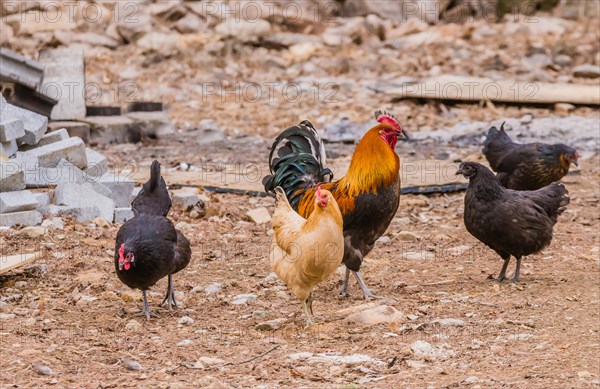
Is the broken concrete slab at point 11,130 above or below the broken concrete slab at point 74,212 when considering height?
above

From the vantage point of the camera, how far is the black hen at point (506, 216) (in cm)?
824

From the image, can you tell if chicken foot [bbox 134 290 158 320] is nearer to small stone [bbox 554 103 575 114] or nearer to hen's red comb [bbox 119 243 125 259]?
hen's red comb [bbox 119 243 125 259]

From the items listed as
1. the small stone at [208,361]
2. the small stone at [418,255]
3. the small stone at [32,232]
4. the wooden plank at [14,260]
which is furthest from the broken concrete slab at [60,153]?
the small stone at [208,361]

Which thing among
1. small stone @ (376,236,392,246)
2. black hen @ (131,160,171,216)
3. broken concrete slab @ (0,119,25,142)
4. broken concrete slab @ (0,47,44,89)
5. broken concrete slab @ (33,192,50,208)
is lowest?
small stone @ (376,236,392,246)

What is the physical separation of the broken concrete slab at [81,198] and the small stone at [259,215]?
1.55 metres

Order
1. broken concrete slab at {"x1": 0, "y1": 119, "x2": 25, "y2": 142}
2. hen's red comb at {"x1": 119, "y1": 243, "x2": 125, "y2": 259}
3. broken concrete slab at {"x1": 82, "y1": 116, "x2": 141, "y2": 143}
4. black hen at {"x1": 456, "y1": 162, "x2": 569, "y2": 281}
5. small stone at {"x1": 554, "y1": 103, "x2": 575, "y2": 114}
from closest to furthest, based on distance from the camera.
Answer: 1. hen's red comb at {"x1": 119, "y1": 243, "x2": 125, "y2": 259}
2. black hen at {"x1": 456, "y1": 162, "x2": 569, "y2": 281}
3. broken concrete slab at {"x1": 0, "y1": 119, "x2": 25, "y2": 142}
4. broken concrete slab at {"x1": 82, "y1": 116, "x2": 141, "y2": 143}
5. small stone at {"x1": 554, "y1": 103, "x2": 575, "y2": 114}

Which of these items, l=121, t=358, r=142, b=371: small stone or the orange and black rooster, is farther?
the orange and black rooster

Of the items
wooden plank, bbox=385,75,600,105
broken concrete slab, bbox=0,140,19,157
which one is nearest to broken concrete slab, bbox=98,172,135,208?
broken concrete slab, bbox=0,140,19,157

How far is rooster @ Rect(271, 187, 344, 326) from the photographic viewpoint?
22.3 ft

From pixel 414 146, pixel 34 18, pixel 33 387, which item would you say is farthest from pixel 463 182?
pixel 34 18

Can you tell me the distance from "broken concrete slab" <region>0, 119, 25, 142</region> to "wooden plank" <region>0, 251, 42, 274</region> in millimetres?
2252

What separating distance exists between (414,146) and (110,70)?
7.09m

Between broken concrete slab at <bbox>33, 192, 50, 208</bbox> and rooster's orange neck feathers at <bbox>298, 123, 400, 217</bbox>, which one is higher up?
rooster's orange neck feathers at <bbox>298, 123, 400, 217</bbox>

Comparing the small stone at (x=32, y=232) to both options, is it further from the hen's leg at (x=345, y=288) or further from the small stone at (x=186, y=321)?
the hen's leg at (x=345, y=288)
